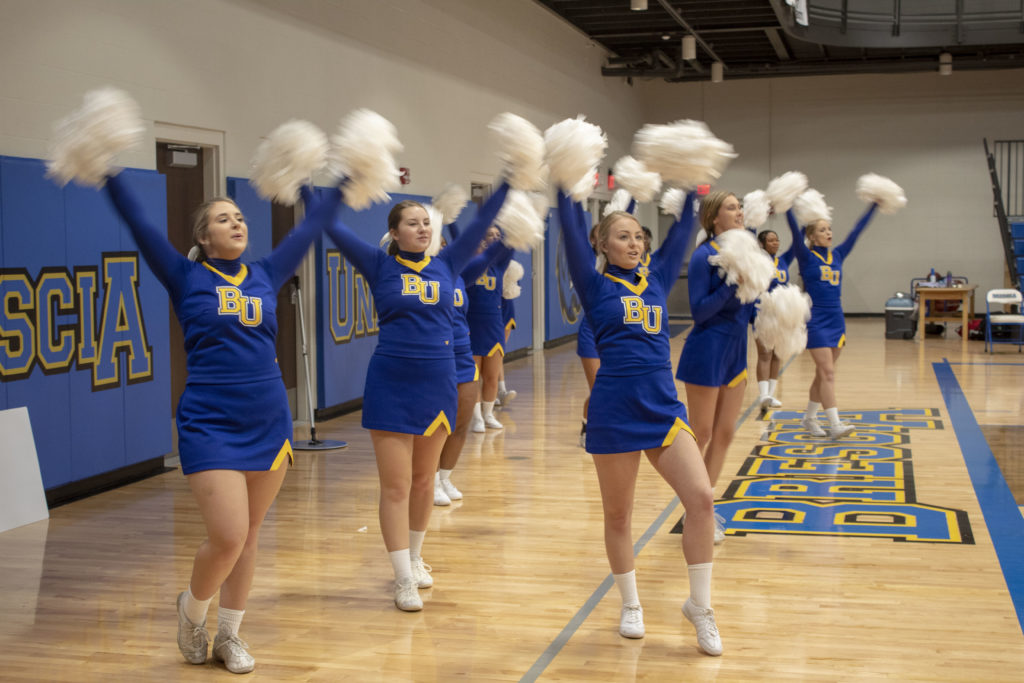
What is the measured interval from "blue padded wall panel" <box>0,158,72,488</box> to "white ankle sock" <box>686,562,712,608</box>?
4016 millimetres

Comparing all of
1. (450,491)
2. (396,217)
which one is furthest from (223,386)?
(450,491)

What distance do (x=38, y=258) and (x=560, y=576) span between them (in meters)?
3.53

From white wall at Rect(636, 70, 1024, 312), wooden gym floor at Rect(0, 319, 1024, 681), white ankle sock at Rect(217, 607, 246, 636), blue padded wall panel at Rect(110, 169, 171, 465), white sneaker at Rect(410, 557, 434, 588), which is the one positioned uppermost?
white wall at Rect(636, 70, 1024, 312)

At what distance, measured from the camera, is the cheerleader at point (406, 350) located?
13.3 feet

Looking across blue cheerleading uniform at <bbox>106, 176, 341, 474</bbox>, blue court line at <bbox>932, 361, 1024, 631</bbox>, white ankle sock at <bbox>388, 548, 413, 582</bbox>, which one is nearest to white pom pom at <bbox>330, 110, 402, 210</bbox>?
blue cheerleading uniform at <bbox>106, 176, 341, 474</bbox>

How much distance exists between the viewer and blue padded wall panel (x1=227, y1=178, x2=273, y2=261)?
8.12 m

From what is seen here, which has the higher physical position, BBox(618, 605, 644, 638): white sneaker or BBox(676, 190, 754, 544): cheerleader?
BBox(676, 190, 754, 544): cheerleader

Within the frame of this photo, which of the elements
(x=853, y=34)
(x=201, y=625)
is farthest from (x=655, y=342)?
(x=853, y=34)

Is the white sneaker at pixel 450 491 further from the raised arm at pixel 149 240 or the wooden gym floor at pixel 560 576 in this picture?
the raised arm at pixel 149 240

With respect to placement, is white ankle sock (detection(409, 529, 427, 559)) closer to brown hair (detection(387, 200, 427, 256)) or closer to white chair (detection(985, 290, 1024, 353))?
brown hair (detection(387, 200, 427, 256))

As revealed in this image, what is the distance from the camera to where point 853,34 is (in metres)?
17.6

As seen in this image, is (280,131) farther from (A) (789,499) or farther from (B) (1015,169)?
(B) (1015,169)

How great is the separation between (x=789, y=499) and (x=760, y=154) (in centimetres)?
1647

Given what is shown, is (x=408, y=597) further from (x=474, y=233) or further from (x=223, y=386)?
(x=474, y=233)
